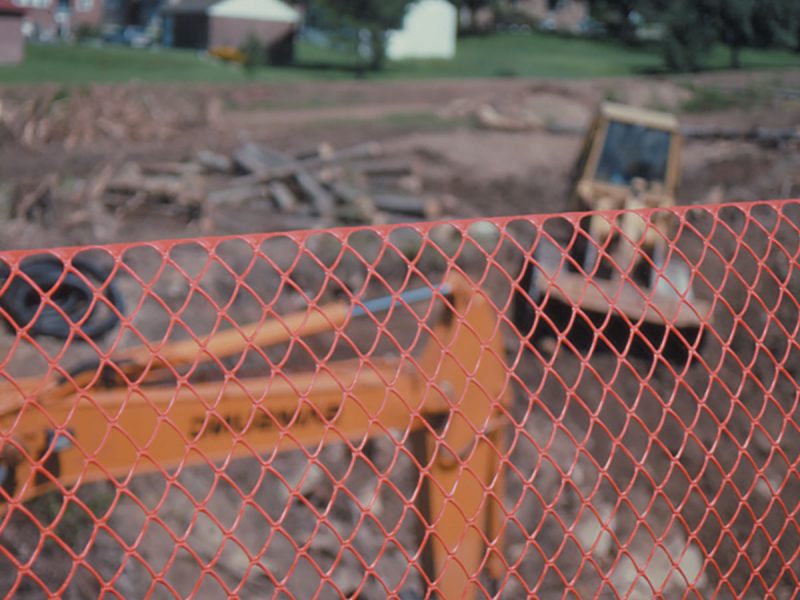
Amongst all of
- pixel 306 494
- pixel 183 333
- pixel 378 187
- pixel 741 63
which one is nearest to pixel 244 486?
pixel 306 494

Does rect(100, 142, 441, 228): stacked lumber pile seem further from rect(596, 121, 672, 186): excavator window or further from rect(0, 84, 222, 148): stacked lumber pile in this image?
rect(0, 84, 222, 148): stacked lumber pile

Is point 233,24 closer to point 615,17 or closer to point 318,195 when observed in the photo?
point 615,17

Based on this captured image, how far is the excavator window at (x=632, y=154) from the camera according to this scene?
11.8 meters

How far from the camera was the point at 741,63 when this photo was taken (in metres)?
41.3

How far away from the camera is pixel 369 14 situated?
3772cm

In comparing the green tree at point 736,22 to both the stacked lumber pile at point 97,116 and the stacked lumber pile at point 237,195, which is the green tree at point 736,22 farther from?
the stacked lumber pile at point 237,195

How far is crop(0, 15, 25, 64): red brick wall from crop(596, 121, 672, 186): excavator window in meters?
32.9

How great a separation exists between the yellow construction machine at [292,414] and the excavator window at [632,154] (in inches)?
293

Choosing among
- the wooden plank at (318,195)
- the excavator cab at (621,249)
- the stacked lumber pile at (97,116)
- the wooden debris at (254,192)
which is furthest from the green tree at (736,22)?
the excavator cab at (621,249)

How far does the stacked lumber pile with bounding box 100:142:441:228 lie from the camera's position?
1380 cm

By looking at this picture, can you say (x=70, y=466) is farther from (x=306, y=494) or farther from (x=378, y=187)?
(x=378, y=187)

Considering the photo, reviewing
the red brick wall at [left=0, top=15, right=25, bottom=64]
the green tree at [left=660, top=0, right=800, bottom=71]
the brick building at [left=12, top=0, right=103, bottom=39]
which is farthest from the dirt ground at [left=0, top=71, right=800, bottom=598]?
the brick building at [left=12, top=0, right=103, bottom=39]

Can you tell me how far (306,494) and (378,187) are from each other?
9.66m

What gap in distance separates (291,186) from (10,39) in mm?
28466
